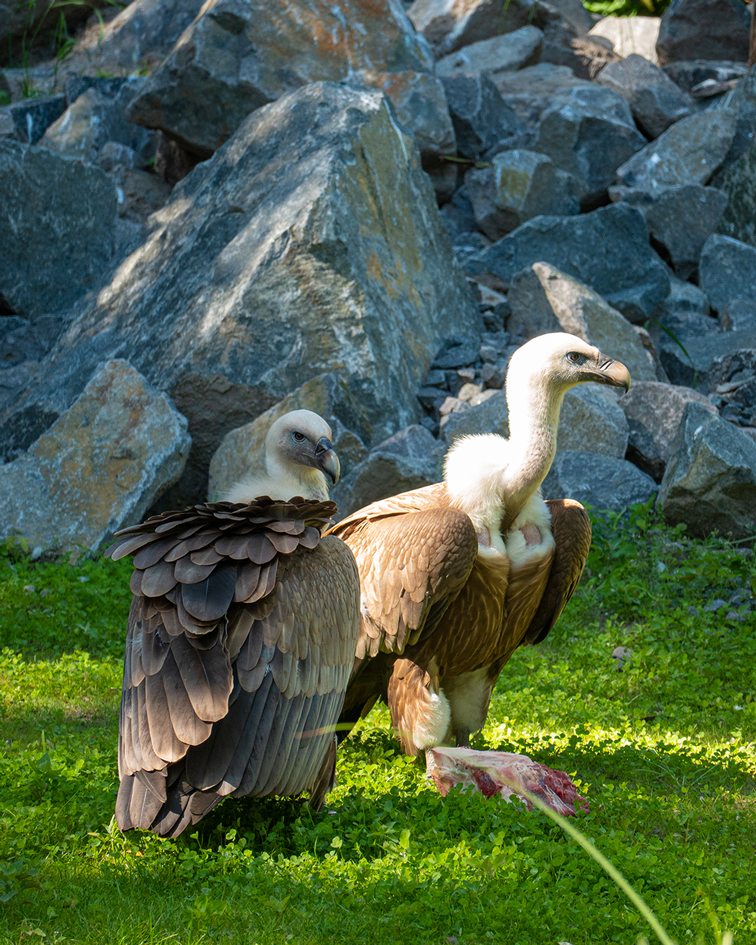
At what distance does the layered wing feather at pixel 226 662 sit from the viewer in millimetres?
2715

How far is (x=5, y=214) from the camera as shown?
31.7 ft

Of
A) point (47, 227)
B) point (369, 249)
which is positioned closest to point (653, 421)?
point (369, 249)

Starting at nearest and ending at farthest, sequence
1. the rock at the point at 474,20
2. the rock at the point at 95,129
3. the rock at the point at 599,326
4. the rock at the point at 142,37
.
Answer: the rock at the point at 599,326 → the rock at the point at 95,129 → the rock at the point at 142,37 → the rock at the point at 474,20

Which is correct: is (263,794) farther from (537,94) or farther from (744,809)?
(537,94)

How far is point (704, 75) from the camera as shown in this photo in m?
14.0

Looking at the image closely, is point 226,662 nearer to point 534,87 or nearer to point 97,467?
Result: point 97,467

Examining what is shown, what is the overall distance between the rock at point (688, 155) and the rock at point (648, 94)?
104cm

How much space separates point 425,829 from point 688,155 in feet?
34.9

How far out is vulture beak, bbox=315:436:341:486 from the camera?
4719mm

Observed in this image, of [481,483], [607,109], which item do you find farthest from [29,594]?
[607,109]

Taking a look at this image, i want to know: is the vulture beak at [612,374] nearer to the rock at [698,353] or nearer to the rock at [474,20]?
the rock at [698,353]

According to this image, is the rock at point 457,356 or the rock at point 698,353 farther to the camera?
the rock at point 698,353

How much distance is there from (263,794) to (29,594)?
3.46 meters

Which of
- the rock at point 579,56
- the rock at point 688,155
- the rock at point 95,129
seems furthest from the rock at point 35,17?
the rock at point 688,155
